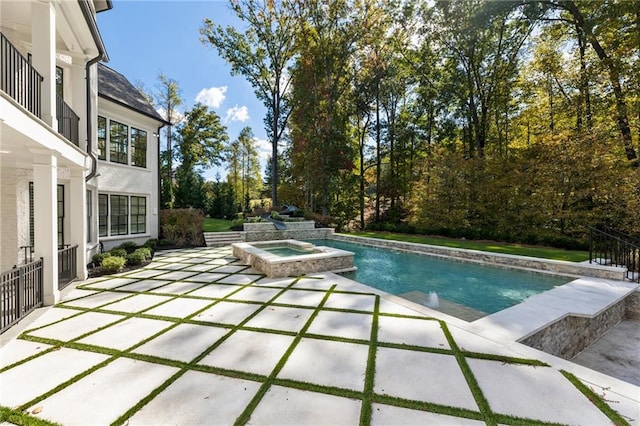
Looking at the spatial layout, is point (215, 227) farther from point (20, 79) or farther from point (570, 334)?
point (570, 334)

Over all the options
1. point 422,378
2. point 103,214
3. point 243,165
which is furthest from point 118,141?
point 243,165

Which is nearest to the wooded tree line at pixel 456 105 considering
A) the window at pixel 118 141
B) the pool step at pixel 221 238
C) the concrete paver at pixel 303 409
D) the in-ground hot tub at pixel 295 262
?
the pool step at pixel 221 238

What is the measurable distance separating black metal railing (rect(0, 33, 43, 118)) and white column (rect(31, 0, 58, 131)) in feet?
0.33

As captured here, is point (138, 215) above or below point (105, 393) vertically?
above

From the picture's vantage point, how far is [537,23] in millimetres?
14469

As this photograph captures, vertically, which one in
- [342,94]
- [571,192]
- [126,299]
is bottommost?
[126,299]

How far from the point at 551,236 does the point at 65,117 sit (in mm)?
16983

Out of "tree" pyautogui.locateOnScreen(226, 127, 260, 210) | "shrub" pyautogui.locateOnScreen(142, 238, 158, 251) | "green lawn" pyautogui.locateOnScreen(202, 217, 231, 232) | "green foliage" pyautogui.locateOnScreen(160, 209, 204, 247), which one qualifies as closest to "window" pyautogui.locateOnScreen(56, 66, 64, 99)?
"shrub" pyautogui.locateOnScreen(142, 238, 158, 251)

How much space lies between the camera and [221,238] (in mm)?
13422

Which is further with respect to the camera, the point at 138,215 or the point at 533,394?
the point at 138,215

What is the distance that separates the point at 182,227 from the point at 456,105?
20.6m

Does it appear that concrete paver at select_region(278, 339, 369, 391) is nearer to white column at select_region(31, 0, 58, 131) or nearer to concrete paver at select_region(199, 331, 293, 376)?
concrete paver at select_region(199, 331, 293, 376)

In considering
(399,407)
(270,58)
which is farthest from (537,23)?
(399,407)

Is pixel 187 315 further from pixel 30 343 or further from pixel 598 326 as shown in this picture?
pixel 598 326
